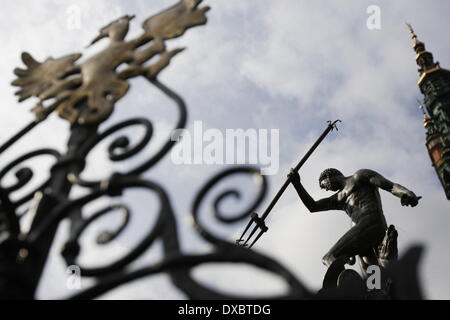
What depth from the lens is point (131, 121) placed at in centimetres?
198

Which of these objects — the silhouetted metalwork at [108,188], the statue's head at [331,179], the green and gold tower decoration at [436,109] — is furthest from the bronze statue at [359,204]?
the green and gold tower decoration at [436,109]

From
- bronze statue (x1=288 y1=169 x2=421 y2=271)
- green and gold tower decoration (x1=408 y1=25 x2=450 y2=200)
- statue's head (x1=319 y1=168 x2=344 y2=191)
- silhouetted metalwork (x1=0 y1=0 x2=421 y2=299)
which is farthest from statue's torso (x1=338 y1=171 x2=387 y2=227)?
A: green and gold tower decoration (x1=408 y1=25 x2=450 y2=200)

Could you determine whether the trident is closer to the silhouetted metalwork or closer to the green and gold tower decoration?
the silhouetted metalwork

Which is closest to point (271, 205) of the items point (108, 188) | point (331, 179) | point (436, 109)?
point (331, 179)

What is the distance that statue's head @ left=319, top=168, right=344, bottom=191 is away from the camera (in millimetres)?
4746

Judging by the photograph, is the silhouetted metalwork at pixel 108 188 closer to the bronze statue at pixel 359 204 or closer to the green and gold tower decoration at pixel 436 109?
the bronze statue at pixel 359 204

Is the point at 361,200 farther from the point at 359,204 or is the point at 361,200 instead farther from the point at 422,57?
the point at 422,57

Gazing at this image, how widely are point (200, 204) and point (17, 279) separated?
62 centimetres

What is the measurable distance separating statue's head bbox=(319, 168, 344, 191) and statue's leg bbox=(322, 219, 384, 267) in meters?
0.64

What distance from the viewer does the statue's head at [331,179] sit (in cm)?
475

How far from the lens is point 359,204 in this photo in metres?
4.30

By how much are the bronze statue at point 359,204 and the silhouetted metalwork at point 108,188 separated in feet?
6.59
